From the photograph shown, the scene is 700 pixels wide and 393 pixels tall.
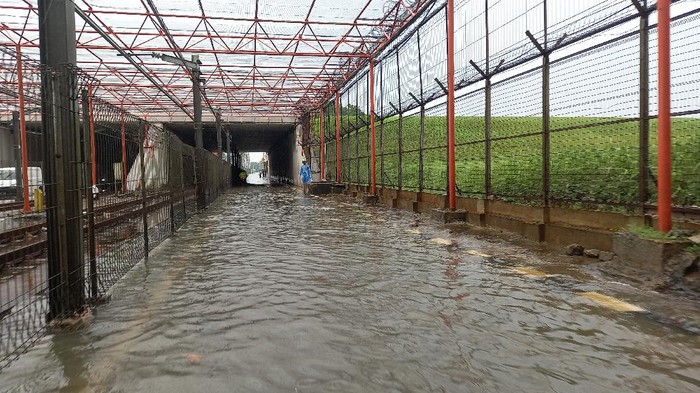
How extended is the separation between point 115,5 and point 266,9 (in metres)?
4.75

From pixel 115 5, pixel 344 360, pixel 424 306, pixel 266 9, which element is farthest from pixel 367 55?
pixel 344 360

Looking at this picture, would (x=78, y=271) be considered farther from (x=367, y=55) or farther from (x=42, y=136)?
(x=367, y=55)

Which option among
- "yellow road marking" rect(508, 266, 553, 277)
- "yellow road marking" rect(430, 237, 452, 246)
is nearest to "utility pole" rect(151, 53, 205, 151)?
"yellow road marking" rect(430, 237, 452, 246)

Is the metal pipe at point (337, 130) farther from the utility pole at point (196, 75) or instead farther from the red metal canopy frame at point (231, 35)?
the utility pole at point (196, 75)

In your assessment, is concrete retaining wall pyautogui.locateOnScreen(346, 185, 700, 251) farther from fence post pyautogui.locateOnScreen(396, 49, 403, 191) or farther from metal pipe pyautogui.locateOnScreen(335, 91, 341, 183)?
metal pipe pyautogui.locateOnScreen(335, 91, 341, 183)

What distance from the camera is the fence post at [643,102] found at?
256 inches

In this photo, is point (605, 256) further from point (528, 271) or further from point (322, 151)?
point (322, 151)

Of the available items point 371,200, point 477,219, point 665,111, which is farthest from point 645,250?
point 371,200

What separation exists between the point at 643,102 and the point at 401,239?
15.2 feet

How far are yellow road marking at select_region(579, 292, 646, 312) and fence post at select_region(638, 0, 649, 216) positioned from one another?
2288 mm

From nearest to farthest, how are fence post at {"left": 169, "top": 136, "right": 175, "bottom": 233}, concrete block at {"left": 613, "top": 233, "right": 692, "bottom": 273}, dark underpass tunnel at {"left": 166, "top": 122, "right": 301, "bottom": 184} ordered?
1. concrete block at {"left": 613, "top": 233, "right": 692, "bottom": 273}
2. fence post at {"left": 169, "top": 136, "right": 175, "bottom": 233}
3. dark underpass tunnel at {"left": 166, "top": 122, "right": 301, "bottom": 184}

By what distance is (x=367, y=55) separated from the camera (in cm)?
1925

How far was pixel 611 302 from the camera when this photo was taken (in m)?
4.73

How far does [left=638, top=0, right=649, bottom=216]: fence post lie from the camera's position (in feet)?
21.4
